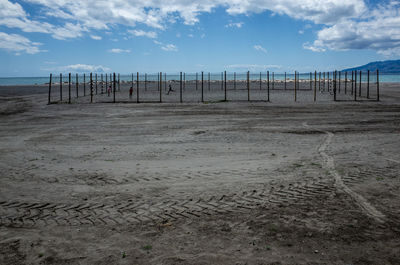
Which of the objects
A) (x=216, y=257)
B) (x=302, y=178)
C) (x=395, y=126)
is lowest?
(x=216, y=257)

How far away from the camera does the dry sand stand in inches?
165

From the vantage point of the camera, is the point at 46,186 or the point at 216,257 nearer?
the point at 216,257

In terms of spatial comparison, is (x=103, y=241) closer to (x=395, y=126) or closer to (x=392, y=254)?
(x=392, y=254)

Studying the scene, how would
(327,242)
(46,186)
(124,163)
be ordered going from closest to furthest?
(327,242)
(46,186)
(124,163)

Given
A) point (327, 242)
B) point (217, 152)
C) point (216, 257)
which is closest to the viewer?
point (216, 257)

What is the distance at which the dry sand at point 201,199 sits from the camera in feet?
13.7

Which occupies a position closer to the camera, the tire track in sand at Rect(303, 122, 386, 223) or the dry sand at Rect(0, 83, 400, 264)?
the dry sand at Rect(0, 83, 400, 264)

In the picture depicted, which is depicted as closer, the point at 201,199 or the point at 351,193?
the point at 201,199

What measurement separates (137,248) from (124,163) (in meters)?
4.14

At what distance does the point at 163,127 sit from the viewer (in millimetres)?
13789

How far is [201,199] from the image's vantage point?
5762mm

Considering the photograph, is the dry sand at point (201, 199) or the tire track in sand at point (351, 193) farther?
the tire track in sand at point (351, 193)

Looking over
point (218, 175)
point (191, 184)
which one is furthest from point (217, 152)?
point (191, 184)

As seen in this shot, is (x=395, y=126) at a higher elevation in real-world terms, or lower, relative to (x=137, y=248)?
higher
